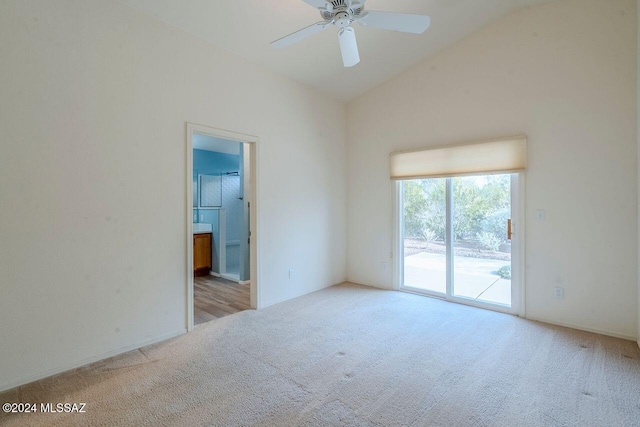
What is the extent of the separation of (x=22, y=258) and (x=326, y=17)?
9.16 feet

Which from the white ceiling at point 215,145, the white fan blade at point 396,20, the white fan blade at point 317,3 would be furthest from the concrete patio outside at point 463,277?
the white ceiling at point 215,145

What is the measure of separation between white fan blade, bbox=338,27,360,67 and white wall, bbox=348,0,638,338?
1806 millimetres

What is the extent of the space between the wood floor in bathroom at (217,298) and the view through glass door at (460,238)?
2413mm

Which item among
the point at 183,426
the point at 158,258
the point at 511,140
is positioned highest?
the point at 511,140

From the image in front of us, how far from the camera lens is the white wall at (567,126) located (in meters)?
2.89

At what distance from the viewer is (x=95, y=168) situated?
2490 mm

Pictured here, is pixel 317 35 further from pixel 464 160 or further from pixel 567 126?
pixel 567 126

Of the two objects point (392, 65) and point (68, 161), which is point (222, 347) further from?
point (392, 65)

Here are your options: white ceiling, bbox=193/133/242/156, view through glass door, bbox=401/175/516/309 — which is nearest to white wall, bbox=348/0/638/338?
view through glass door, bbox=401/175/516/309

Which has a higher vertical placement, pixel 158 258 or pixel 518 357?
pixel 158 258

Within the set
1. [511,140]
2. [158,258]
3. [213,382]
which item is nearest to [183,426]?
[213,382]

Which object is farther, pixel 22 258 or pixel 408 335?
pixel 408 335

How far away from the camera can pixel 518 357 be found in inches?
101

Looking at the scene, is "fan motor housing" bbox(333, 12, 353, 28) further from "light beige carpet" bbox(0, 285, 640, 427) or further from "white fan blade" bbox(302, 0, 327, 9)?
"light beige carpet" bbox(0, 285, 640, 427)
